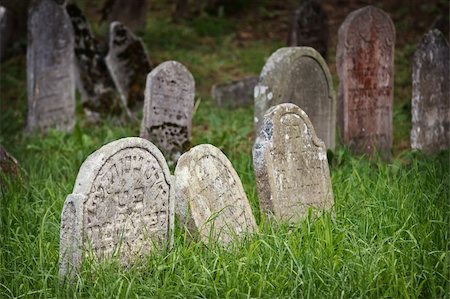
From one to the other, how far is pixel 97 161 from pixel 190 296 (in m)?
0.93

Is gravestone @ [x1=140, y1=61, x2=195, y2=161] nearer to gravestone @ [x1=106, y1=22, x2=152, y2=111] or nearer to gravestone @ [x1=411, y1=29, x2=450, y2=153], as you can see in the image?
gravestone @ [x1=411, y1=29, x2=450, y2=153]

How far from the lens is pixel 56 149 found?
9.49m

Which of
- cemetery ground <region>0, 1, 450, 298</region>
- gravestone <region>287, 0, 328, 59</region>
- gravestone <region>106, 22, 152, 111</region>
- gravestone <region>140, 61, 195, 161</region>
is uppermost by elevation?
gravestone <region>287, 0, 328, 59</region>

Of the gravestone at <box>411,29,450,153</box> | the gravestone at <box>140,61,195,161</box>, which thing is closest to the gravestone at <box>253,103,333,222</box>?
the gravestone at <box>140,61,195,161</box>

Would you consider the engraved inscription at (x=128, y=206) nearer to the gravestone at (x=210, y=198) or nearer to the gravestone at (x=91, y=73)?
the gravestone at (x=210, y=198)

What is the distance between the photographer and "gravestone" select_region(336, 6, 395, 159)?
909 centimetres

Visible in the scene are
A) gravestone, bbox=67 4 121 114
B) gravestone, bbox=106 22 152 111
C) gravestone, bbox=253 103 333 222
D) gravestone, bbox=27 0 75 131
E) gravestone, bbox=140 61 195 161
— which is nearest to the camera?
gravestone, bbox=253 103 333 222

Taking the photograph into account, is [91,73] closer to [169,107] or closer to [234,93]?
[234,93]

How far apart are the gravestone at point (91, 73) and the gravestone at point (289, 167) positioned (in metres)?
4.85

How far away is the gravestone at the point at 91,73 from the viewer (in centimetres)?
1131

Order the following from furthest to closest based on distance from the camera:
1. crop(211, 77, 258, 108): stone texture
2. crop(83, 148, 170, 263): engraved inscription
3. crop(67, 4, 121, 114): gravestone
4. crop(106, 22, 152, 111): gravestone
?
crop(211, 77, 258, 108): stone texture → crop(106, 22, 152, 111): gravestone → crop(67, 4, 121, 114): gravestone → crop(83, 148, 170, 263): engraved inscription

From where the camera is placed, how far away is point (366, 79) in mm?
9188

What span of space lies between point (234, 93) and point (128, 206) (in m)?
6.69

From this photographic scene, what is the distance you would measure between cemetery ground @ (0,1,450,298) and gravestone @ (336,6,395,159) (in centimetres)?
39
